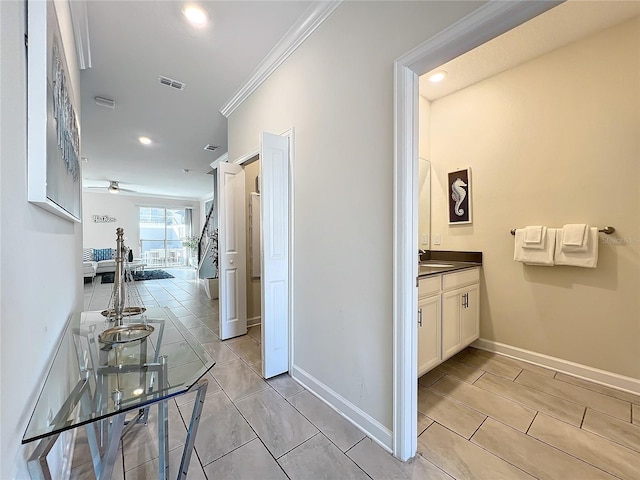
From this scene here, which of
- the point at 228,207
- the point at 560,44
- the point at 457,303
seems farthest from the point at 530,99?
the point at 228,207

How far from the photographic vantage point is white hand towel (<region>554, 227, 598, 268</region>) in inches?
82.6

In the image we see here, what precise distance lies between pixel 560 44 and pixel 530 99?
42 centimetres

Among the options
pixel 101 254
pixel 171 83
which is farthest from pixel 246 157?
pixel 101 254

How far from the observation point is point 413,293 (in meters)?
1.45

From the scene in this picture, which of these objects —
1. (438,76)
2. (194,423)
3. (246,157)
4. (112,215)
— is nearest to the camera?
(194,423)

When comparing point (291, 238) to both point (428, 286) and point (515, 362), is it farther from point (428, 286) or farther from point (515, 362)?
point (515, 362)

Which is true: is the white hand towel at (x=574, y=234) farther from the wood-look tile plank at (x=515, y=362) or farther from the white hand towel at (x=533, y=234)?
the wood-look tile plank at (x=515, y=362)

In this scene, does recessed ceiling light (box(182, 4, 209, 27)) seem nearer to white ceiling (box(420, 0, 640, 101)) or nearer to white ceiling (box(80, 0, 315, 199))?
white ceiling (box(80, 0, 315, 199))

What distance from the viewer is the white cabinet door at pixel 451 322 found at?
221 centimetres

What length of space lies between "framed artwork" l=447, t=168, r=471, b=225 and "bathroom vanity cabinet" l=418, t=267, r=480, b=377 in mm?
588

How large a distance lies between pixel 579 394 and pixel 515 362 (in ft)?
1.74

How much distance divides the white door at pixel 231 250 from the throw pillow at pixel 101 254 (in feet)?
24.6

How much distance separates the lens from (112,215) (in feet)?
Answer: 30.2

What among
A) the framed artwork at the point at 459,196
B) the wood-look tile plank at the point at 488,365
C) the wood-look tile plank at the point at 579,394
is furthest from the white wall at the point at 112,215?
the wood-look tile plank at the point at 579,394
